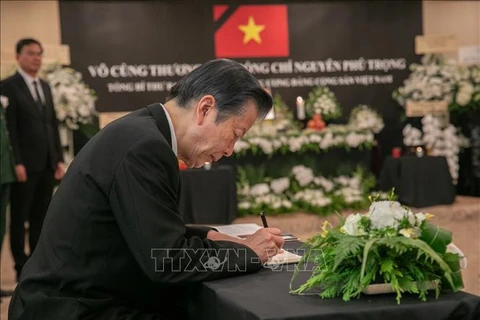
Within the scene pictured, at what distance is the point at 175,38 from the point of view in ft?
26.3

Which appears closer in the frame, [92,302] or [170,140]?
[92,302]

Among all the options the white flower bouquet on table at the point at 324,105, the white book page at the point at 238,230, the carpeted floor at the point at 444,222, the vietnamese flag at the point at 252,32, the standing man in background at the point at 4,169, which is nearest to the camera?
the white book page at the point at 238,230

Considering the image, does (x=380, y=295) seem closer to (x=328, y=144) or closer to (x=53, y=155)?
(x=53, y=155)

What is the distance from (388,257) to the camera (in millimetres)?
1647

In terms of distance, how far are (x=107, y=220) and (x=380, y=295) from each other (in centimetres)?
68

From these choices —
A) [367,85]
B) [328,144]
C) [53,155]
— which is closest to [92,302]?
Answer: [53,155]

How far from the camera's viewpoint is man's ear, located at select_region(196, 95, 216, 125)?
200 cm

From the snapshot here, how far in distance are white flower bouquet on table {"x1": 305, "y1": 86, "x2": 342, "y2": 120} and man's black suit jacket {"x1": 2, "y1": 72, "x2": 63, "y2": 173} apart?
3.09 metres

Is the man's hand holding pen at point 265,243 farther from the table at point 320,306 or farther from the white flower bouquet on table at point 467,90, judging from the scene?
the white flower bouquet on table at point 467,90

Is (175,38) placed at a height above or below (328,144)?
above

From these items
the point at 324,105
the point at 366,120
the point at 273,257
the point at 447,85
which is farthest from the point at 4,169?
the point at 447,85

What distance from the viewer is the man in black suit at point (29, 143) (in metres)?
5.35

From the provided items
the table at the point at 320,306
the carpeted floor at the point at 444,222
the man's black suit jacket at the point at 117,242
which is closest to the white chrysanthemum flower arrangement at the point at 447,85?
the carpeted floor at the point at 444,222

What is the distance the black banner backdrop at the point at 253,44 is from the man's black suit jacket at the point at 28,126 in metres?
2.23
